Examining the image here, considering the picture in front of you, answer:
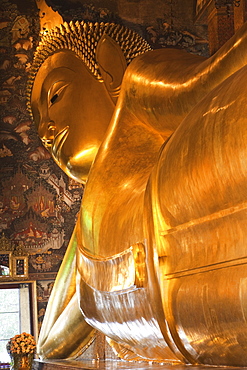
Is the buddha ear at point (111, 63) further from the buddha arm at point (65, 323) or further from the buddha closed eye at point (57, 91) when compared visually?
the buddha arm at point (65, 323)

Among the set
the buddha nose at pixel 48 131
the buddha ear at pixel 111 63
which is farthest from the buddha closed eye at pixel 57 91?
the buddha ear at pixel 111 63

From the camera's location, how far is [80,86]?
3.45 metres

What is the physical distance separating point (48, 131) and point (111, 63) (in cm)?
50

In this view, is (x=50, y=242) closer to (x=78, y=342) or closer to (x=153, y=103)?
(x=78, y=342)

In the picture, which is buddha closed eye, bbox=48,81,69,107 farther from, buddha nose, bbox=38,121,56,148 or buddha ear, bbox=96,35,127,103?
buddha ear, bbox=96,35,127,103

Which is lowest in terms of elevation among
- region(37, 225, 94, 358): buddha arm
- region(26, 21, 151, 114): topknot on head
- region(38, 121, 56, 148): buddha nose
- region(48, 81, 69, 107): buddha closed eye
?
region(37, 225, 94, 358): buddha arm

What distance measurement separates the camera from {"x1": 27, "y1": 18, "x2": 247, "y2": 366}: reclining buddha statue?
1580 mm

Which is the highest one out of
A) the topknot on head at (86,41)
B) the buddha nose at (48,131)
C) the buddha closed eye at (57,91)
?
the topknot on head at (86,41)

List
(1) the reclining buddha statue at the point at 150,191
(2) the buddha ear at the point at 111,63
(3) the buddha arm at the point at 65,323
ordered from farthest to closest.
Answer: (2) the buddha ear at the point at 111,63, (3) the buddha arm at the point at 65,323, (1) the reclining buddha statue at the point at 150,191

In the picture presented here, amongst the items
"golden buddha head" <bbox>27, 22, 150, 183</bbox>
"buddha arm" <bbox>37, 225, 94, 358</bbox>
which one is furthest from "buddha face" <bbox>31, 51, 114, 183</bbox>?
"buddha arm" <bbox>37, 225, 94, 358</bbox>

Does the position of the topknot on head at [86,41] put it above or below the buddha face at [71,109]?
above

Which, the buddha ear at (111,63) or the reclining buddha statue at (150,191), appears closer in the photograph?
the reclining buddha statue at (150,191)

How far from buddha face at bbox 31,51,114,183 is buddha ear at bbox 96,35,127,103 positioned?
1.8 inches

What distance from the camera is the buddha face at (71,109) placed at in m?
3.39
